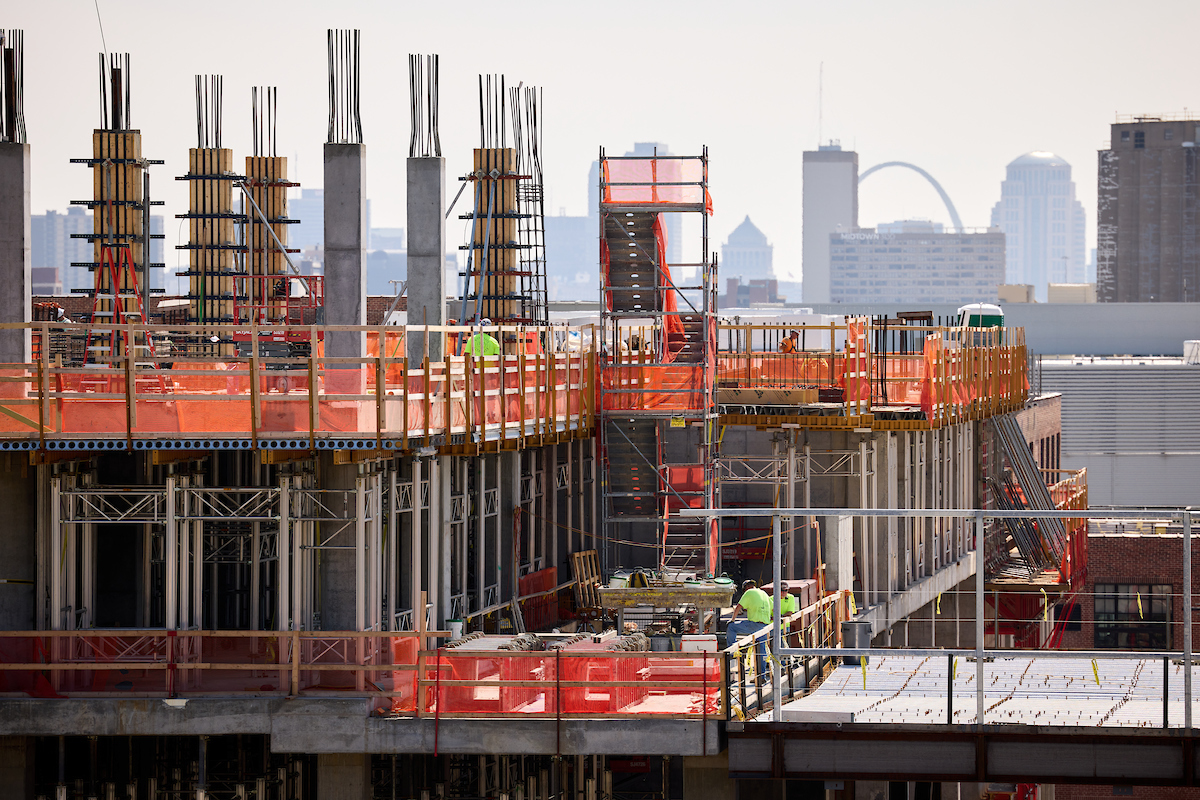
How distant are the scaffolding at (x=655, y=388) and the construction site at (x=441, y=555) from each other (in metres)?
0.08

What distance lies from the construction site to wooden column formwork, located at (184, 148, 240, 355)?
13.2 meters

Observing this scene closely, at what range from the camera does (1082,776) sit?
21547mm

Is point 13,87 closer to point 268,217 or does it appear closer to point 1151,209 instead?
point 268,217

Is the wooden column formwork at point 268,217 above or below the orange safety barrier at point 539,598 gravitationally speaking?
above

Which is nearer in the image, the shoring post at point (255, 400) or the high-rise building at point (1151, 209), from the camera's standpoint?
the shoring post at point (255, 400)

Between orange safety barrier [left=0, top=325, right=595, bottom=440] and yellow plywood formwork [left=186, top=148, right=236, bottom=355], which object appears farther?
yellow plywood formwork [left=186, top=148, right=236, bottom=355]

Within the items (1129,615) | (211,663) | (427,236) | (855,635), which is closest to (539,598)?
(855,635)

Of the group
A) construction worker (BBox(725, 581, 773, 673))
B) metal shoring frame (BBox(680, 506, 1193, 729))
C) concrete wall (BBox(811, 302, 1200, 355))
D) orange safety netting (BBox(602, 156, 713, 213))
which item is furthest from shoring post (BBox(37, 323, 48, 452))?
concrete wall (BBox(811, 302, 1200, 355))

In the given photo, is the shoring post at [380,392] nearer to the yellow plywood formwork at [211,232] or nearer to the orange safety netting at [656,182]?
the orange safety netting at [656,182]

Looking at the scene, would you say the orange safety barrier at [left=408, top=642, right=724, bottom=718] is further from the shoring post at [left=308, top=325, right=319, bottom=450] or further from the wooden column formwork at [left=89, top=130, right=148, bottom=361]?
the wooden column formwork at [left=89, top=130, right=148, bottom=361]

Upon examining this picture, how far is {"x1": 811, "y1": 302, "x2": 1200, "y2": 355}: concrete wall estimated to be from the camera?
112m

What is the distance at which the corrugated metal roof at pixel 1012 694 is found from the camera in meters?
22.1

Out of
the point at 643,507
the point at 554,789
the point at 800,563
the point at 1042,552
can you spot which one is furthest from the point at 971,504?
the point at 554,789

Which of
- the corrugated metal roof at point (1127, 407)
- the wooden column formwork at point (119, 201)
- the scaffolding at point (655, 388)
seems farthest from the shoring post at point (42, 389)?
the corrugated metal roof at point (1127, 407)
